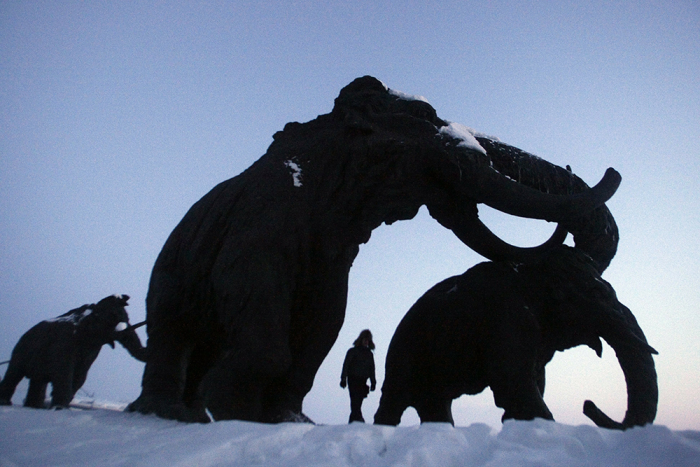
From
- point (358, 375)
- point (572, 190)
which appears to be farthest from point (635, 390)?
point (358, 375)

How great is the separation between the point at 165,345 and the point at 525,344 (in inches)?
77.4

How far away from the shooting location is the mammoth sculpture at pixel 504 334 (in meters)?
3.04

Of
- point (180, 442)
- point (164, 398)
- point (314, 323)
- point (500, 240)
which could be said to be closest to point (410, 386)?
point (314, 323)

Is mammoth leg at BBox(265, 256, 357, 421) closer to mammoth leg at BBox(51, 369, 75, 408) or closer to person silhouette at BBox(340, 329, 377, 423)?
person silhouette at BBox(340, 329, 377, 423)

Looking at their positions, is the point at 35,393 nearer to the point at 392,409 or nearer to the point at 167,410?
the point at 167,410

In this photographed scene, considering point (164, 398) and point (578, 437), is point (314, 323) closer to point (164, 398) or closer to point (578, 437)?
point (164, 398)

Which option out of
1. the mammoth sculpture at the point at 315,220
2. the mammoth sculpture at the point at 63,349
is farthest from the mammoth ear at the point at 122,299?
the mammoth sculpture at the point at 315,220

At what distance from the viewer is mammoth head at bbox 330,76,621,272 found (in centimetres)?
324

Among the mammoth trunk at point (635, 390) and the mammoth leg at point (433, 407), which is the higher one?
the mammoth trunk at point (635, 390)

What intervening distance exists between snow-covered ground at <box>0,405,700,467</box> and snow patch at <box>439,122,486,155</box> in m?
2.10

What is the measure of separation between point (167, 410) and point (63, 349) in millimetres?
3058

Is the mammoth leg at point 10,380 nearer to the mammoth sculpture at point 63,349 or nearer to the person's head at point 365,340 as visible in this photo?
the mammoth sculpture at point 63,349

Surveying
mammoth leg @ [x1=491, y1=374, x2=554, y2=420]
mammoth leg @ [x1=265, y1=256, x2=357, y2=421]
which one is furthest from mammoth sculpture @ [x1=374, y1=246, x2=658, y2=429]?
mammoth leg @ [x1=265, y1=256, x2=357, y2=421]

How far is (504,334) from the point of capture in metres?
3.13
